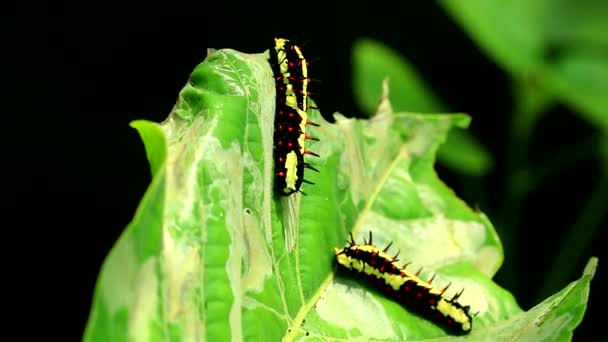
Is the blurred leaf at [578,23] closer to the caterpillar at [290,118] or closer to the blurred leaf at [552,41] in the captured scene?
the blurred leaf at [552,41]

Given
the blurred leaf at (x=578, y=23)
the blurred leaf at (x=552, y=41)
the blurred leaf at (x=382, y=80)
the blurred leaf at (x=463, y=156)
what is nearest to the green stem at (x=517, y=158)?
the blurred leaf at (x=552, y=41)

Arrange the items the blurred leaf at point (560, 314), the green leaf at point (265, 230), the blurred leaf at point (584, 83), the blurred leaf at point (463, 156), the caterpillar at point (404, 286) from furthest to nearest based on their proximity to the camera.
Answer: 1. the blurred leaf at point (463, 156)
2. the blurred leaf at point (584, 83)
3. the caterpillar at point (404, 286)
4. the blurred leaf at point (560, 314)
5. the green leaf at point (265, 230)

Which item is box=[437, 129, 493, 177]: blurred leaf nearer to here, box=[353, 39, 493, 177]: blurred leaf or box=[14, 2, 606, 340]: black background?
box=[353, 39, 493, 177]: blurred leaf

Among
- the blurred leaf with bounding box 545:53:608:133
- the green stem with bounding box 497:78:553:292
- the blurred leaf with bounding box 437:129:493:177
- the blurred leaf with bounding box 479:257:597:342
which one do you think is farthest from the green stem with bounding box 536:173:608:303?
the blurred leaf with bounding box 479:257:597:342

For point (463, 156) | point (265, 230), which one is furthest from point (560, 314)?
point (463, 156)

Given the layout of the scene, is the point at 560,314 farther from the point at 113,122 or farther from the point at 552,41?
the point at 113,122
